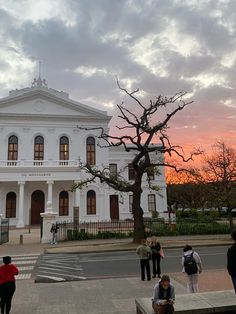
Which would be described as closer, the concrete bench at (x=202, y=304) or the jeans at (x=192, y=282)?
the concrete bench at (x=202, y=304)

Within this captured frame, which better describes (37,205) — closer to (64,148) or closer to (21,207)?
(21,207)

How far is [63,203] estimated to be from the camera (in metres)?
43.1

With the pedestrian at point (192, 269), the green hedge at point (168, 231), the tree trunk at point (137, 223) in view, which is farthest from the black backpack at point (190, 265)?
the green hedge at point (168, 231)

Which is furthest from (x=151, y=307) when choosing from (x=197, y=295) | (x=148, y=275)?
(x=148, y=275)

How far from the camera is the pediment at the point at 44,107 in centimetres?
4331

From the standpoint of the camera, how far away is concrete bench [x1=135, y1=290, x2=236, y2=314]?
6.32 m

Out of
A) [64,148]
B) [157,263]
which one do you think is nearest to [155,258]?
[157,263]

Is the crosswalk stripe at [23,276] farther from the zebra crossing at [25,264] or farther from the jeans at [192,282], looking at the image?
the jeans at [192,282]

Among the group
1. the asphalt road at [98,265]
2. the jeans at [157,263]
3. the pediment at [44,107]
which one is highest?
the pediment at [44,107]

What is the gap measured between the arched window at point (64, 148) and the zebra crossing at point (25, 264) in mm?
25825

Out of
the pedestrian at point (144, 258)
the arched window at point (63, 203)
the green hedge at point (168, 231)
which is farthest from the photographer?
the arched window at point (63, 203)

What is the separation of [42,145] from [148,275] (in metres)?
34.2

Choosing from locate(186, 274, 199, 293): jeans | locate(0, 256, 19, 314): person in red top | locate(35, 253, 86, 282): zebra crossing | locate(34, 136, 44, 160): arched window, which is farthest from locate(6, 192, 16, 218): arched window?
locate(186, 274, 199, 293): jeans

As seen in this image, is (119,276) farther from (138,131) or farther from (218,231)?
(218,231)
